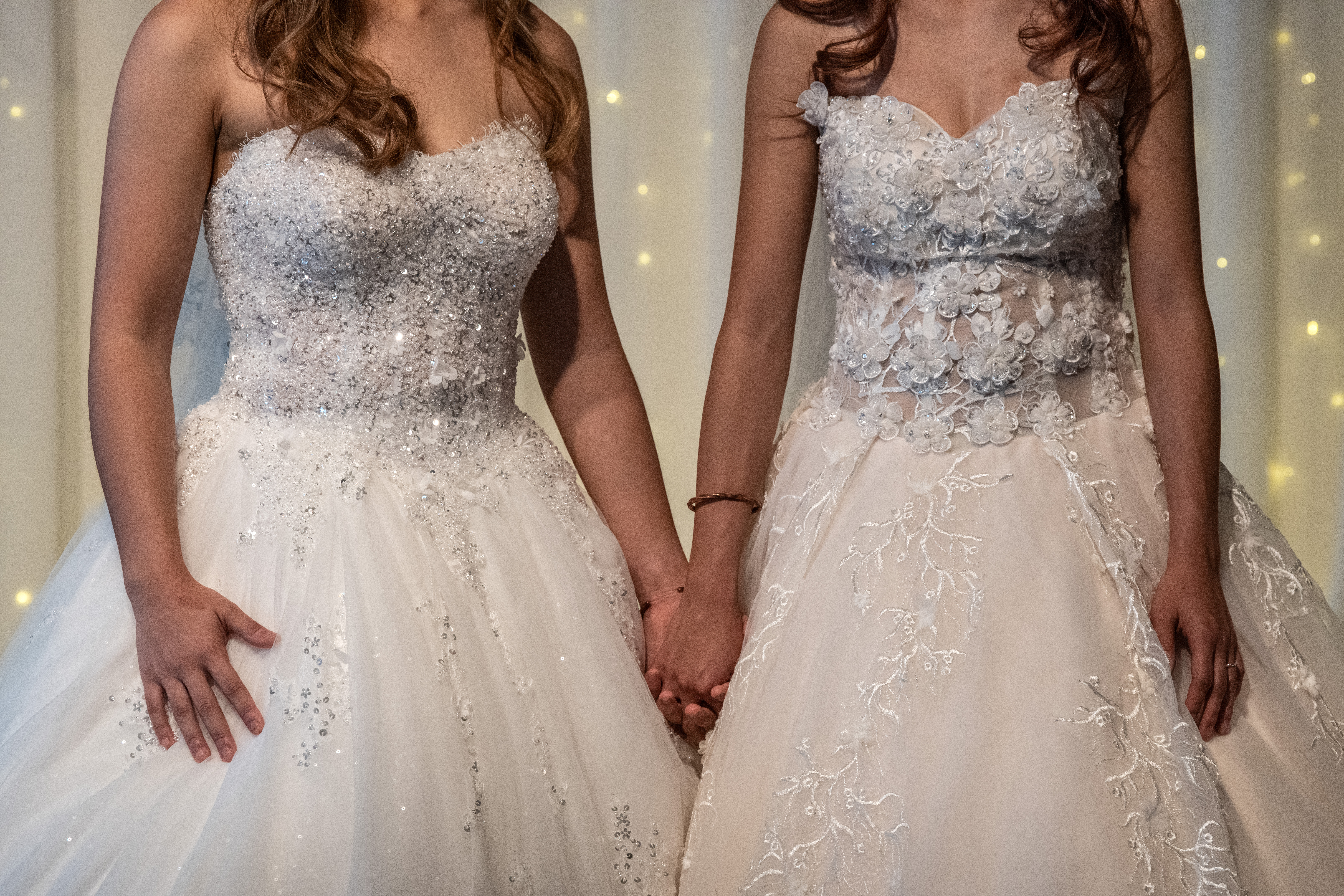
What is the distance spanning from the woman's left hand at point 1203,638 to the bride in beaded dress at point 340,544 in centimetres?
48

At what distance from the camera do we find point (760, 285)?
4.15 ft

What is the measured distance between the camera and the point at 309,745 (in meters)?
0.92

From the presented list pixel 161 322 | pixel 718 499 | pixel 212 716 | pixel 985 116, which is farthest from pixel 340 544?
pixel 985 116

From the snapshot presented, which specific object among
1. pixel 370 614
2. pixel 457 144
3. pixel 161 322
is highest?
pixel 457 144

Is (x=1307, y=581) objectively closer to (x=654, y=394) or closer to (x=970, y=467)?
(x=970, y=467)

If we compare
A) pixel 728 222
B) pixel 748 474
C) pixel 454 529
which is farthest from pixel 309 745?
pixel 728 222

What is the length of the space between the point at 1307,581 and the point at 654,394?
4.53 ft

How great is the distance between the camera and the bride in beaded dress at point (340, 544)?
910mm

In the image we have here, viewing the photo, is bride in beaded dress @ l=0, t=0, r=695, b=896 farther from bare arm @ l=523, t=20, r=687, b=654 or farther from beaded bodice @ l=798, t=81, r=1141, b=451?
beaded bodice @ l=798, t=81, r=1141, b=451

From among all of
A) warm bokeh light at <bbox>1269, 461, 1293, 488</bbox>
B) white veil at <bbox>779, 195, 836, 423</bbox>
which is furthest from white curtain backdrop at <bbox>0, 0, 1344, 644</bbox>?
white veil at <bbox>779, 195, 836, 423</bbox>

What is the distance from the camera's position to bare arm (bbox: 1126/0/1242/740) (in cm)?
113

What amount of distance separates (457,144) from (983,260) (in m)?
0.57

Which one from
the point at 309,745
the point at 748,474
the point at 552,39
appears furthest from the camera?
the point at 552,39

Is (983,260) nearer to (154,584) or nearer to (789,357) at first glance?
(789,357)
